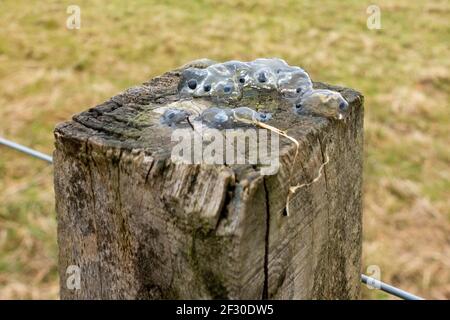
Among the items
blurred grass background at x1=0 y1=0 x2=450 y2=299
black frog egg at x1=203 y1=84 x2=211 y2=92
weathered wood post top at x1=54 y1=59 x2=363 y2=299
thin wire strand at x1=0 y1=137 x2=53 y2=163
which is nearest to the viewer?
weathered wood post top at x1=54 y1=59 x2=363 y2=299

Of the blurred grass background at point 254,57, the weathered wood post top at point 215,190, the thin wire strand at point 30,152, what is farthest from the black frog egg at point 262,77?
the blurred grass background at point 254,57

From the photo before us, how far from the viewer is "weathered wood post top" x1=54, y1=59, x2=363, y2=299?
714mm

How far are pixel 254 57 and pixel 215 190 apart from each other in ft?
9.54

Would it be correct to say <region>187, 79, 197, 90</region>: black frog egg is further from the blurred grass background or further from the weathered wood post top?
the blurred grass background

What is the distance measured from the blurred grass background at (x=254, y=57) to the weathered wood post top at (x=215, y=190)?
47.2 inches

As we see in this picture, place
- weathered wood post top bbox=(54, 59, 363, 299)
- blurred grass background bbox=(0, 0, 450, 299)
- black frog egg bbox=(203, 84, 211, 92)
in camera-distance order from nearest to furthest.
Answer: weathered wood post top bbox=(54, 59, 363, 299) → black frog egg bbox=(203, 84, 211, 92) → blurred grass background bbox=(0, 0, 450, 299)

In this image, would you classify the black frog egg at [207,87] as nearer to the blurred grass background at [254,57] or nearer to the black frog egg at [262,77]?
the black frog egg at [262,77]

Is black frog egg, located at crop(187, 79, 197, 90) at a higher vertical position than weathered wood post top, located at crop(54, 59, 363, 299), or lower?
higher

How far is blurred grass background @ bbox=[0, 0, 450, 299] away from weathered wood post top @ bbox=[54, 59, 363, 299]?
1198 mm

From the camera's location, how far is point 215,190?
70 centimetres

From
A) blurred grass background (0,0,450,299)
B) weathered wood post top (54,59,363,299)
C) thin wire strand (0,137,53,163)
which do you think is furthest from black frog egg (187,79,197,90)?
blurred grass background (0,0,450,299)

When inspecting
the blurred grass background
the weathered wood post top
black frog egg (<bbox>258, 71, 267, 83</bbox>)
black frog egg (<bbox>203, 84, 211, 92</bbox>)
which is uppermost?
black frog egg (<bbox>258, 71, 267, 83</bbox>)
